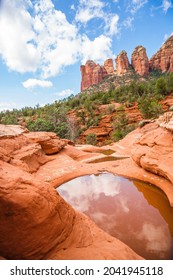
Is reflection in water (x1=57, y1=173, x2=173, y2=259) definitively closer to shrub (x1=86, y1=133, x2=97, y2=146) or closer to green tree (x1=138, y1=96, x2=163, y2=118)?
shrub (x1=86, y1=133, x2=97, y2=146)

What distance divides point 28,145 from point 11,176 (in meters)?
11.2

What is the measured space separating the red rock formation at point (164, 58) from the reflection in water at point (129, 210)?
302 ft

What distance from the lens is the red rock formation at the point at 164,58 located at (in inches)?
3533

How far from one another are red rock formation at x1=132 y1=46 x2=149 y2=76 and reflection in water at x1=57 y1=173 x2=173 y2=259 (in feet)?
309

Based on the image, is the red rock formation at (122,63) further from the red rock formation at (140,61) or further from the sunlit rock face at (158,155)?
the sunlit rock face at (158,155)

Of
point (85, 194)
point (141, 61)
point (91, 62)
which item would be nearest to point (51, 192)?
point (85, 194)

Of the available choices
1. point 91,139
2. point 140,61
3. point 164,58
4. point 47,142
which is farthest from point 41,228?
A: point 164,58

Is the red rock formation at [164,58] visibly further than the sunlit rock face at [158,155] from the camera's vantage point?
Yes

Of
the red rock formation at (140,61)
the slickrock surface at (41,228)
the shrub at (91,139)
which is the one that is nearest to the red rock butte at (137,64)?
the red rock formation at (140,61)

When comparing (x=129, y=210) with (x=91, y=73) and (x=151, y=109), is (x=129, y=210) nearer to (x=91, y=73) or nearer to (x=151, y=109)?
(x=151, y=109)

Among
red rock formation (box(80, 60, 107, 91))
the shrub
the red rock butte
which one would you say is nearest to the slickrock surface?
the shrub
